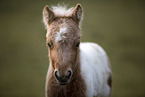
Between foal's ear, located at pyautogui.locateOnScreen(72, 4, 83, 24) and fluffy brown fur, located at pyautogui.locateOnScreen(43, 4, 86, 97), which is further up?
foal's ear, located at pyautogui.locateOnScreen(72, 4, 83, 24)

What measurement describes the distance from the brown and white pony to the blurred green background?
294cm

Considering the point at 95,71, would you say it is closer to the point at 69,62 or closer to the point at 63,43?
the point at 69,62

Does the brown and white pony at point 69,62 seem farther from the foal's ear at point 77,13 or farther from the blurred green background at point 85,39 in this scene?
the blurred green background at point 85,39

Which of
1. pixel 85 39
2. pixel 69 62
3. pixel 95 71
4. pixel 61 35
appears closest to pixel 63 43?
pixel 61 35

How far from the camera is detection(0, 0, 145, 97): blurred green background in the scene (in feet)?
32.7

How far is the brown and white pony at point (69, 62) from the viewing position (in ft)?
8.64

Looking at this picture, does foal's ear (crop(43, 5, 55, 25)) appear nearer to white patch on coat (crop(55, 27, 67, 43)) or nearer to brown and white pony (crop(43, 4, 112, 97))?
brown and white pony (crop(43, 4, 112, 97))

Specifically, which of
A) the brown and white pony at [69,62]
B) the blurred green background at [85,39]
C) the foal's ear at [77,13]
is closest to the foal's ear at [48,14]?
the brown and white pony at [69,62]

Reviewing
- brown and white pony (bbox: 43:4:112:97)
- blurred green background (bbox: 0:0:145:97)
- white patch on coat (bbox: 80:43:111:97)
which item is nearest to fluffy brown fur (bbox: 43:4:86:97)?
brown and white pony (bbox: 43:4:112:97)

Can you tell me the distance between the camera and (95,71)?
3777mm

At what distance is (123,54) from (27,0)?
14.0 meters

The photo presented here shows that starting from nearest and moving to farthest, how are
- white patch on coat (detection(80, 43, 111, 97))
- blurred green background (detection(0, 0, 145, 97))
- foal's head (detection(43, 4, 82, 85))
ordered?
foal's head (detection(43, 4, 82, 85))
white patch on coat (detection(80, 43, 111, 97))
blurred green background (detection(0, 0, 145, 97))

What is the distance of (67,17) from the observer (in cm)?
303

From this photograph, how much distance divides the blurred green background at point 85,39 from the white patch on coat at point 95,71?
8.07ft
